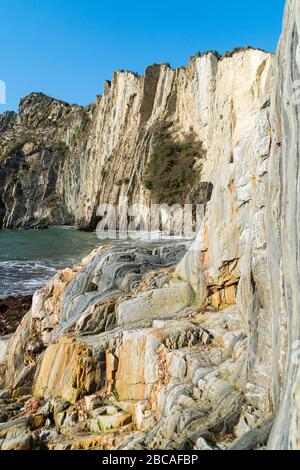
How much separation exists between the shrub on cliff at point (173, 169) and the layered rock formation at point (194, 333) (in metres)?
32.7

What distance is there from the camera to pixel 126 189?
49000 millimetres

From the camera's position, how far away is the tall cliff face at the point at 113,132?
1403 inches

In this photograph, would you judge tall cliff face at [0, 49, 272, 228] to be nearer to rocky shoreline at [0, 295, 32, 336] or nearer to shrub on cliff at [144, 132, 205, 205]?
shrub on cliff at [144, 132, 205, 205]

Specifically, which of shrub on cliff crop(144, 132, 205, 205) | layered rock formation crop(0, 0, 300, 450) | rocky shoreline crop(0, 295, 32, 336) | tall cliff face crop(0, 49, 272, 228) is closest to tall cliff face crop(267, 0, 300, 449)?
layered rock formation crop(0, 0, 300, 450)

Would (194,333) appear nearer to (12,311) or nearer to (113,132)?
(12,311)

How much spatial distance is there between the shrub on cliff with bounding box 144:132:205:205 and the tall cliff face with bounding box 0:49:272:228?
998 millimetres

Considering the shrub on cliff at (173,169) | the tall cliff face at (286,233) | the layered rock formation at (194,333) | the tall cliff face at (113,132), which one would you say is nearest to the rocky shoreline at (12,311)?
the layered rock formation at (194,333)

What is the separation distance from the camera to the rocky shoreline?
14043 millimetres

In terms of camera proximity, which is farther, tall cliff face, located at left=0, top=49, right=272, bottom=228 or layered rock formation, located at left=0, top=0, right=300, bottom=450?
tall cliff face, located at left=0, top=49, right=272, bottom=228

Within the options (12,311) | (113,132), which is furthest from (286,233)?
(113,132)

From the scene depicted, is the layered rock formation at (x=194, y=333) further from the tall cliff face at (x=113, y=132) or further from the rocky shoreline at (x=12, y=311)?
the tall cliff face at (x=113, y=132)

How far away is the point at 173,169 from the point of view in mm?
43750

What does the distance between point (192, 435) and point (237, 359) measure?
1.28m

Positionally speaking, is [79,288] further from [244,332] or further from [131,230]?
[131,230]
